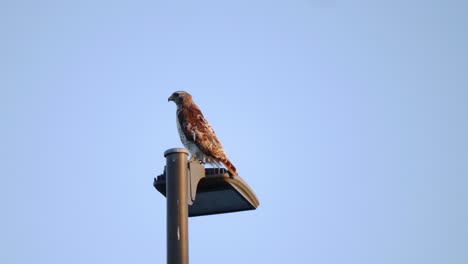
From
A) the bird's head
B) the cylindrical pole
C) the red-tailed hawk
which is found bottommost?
the cylindrical pole

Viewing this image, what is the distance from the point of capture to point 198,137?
27.9 ft

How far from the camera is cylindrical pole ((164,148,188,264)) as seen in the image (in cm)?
377

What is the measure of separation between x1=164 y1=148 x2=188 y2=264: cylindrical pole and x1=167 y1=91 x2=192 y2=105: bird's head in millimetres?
5879

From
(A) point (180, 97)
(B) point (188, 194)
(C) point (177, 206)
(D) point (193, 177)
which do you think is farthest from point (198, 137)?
(C) point (177, 206)

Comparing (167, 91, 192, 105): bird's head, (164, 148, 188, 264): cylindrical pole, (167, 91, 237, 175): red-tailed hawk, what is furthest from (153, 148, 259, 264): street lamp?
(167, 91, 192, 105): bird's head

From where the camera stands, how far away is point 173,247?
378cm

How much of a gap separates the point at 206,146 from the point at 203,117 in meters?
1.08

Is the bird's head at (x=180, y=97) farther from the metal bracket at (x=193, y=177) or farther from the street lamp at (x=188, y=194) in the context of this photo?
the metal bracket at (x=193, y=177)

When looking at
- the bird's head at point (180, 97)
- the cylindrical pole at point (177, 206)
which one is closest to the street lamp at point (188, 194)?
the cylindrical pole at point (177, 206)

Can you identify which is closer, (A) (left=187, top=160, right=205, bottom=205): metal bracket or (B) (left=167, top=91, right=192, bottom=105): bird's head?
(A) (left=187, top=160, right=205, bottom=205): metal bracket

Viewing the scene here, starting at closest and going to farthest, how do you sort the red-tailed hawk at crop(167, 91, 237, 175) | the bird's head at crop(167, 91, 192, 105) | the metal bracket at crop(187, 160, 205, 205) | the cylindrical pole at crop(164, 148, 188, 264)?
the cylindrical pole at crop(164, 148, 188, 264) → the metal bracket at crop(187, 160, 205, 205) → the red-tailed hawk at crop(167, 91, 237, 175) → the bird's head at crop(167, 91, 192, 105)

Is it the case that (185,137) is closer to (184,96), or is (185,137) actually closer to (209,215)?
(184,96)

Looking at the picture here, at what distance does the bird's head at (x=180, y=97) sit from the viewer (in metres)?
10.0

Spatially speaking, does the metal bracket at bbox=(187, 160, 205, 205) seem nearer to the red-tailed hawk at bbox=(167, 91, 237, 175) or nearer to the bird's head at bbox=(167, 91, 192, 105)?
the red-tailed hawk at bbox=(167, 91, 237, 175)
